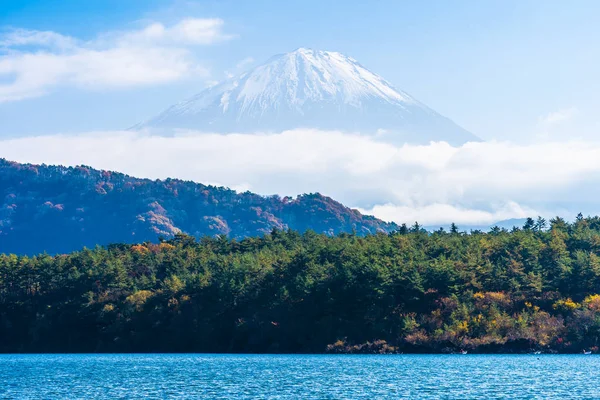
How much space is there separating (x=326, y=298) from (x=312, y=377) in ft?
123

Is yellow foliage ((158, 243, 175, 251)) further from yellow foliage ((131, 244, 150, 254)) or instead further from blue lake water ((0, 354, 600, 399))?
blue lake water ((0, 354, 600, 399))

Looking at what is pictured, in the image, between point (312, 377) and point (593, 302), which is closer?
point (312, 377)

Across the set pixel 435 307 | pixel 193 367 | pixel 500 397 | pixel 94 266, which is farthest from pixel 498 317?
pixel 94 266

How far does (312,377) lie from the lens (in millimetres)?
65000

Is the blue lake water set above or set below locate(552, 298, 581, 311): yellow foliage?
below

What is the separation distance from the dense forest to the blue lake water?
7.38 m

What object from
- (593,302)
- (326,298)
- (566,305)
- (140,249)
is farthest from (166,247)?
(593,302)

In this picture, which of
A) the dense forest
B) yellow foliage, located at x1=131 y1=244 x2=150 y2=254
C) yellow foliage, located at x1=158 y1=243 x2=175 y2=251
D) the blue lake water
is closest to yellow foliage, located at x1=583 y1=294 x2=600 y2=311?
the dense forest

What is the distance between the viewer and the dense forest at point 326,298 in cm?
9662

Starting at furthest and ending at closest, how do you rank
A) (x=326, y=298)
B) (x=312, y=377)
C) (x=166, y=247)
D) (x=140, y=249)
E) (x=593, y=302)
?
(x=140, y=249), (x=166, y=247), (x=326, y=298), (x=593, y=302), (x=312, y=377)

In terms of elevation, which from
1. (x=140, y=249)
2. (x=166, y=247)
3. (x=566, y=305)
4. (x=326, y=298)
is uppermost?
(x=166, y=247)

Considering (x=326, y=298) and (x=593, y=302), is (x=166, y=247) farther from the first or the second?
(x=593, y=302)

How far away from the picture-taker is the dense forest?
3804 inches

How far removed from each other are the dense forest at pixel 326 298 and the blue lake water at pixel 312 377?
738 cm
